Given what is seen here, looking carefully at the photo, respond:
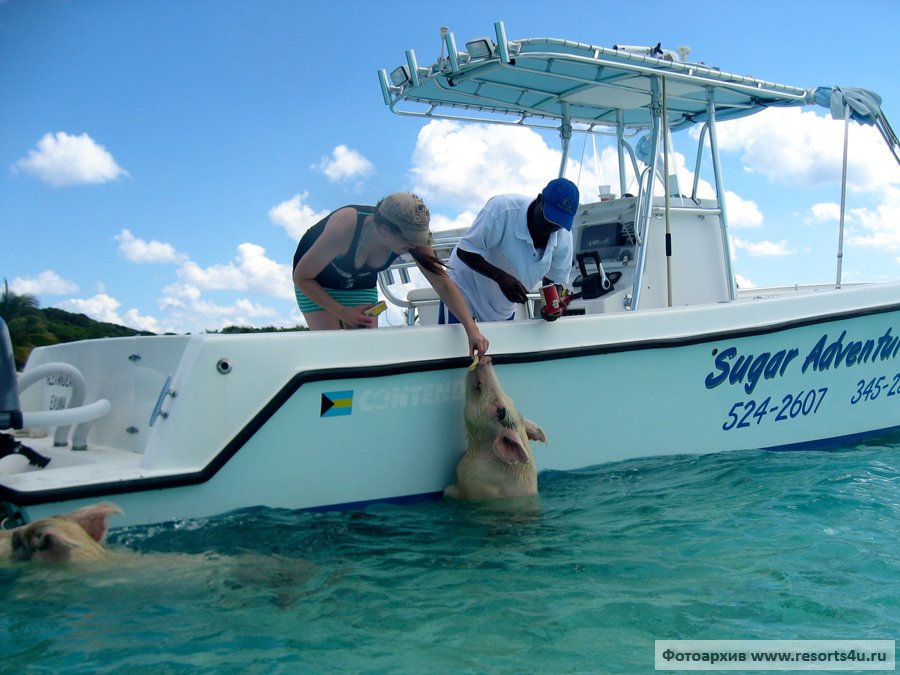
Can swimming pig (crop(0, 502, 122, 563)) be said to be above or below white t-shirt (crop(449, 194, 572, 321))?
below

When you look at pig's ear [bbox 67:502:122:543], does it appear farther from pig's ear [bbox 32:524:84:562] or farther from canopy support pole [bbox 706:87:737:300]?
canopy support pole [bbox 706:87:737:300]

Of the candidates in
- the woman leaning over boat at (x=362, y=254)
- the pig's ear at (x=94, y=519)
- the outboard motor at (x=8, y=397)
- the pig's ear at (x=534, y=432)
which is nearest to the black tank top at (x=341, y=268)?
the woman leaning over boat at (x=362, y=254)

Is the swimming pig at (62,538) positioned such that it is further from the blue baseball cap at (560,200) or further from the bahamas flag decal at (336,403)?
the blue baseball cap at (560,200)

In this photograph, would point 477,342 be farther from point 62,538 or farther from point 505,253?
point 62,538

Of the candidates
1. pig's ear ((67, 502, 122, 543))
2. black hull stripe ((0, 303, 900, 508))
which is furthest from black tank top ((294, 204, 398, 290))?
pig's ear ((67, 502, 122, 543))

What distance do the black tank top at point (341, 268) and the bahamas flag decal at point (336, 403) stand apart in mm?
788

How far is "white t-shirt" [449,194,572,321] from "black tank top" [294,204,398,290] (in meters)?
0.60

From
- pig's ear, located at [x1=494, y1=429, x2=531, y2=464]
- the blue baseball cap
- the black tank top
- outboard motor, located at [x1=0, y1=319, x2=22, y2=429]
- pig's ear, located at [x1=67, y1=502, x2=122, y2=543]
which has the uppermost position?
the blue baseball cap

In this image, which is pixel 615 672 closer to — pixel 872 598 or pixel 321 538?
pixel 872 598

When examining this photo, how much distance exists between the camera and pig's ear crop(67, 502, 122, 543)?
2867 mm

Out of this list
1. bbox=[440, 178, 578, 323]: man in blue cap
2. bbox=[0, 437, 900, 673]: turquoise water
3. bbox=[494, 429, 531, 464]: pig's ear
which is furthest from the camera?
bbox=[440, 178, 578, 323]: man in blue cap

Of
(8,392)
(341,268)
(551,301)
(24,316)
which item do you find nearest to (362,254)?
(341,268)

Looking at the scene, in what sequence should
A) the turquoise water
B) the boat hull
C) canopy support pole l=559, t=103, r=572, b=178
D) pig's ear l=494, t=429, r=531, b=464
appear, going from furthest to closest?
Result: canopy support pole l=559, t=103, r=572, b=178 < pig's ear l=494, t=429, r=531, b=464 < the boat hull < the turquoise water

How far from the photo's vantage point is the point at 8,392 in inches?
129
